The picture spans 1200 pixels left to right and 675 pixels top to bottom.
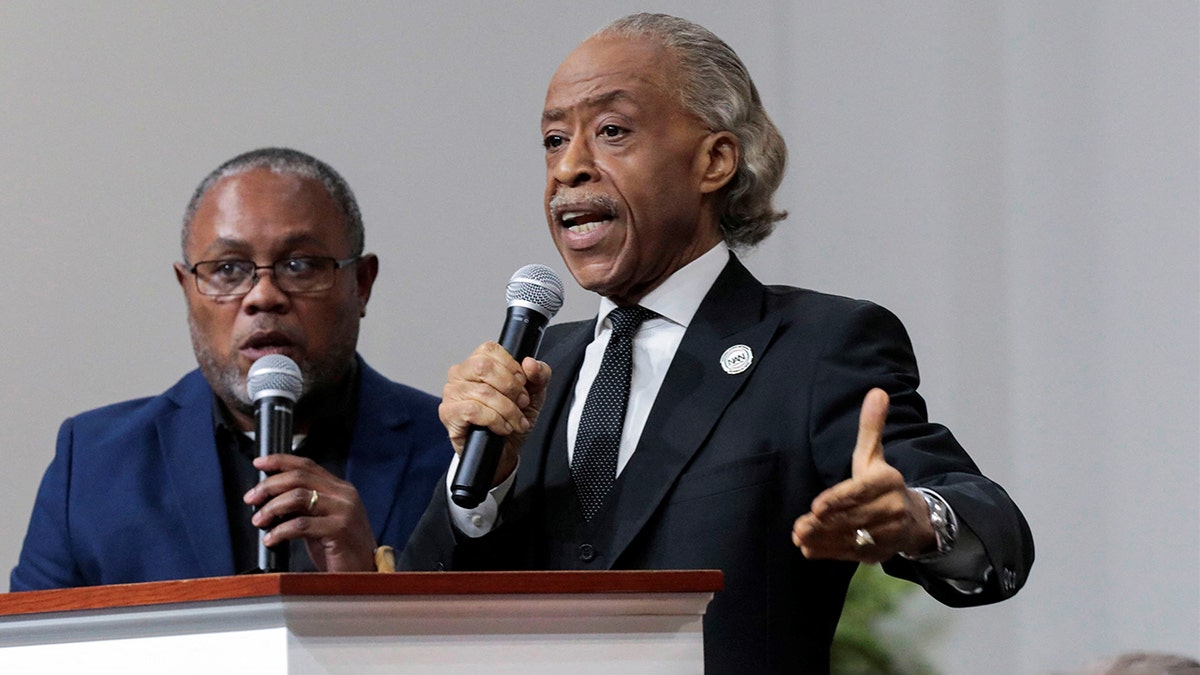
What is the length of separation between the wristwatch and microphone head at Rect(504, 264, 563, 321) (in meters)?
0.58

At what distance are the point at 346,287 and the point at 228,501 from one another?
46 centimetres

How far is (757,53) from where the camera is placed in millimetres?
4664

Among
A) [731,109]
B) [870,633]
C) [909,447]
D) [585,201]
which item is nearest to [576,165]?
[585,201]

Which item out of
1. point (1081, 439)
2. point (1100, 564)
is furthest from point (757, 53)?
point (1100, 564)

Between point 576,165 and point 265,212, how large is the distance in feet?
2.96

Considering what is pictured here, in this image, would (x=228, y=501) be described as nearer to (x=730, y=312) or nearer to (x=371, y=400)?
(x=371, y=400)

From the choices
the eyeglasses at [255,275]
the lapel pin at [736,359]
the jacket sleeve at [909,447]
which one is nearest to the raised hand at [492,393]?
the lapel pin at [736,359]

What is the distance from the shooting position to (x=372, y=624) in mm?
1372

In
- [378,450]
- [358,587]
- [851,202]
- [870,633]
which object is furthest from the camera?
[851,202]

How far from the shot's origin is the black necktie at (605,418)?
199 centimetres

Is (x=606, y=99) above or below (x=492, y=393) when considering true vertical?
above

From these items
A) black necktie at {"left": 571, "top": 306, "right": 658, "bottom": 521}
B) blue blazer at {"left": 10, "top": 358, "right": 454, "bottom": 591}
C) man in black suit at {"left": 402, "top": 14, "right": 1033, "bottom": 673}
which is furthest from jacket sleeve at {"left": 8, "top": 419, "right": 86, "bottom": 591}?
black necktie at {"left": 571, "top": 306, "right": 658, "bottom": 521}

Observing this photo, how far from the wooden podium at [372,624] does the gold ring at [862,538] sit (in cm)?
14

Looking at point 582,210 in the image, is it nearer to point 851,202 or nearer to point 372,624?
point 372,624
